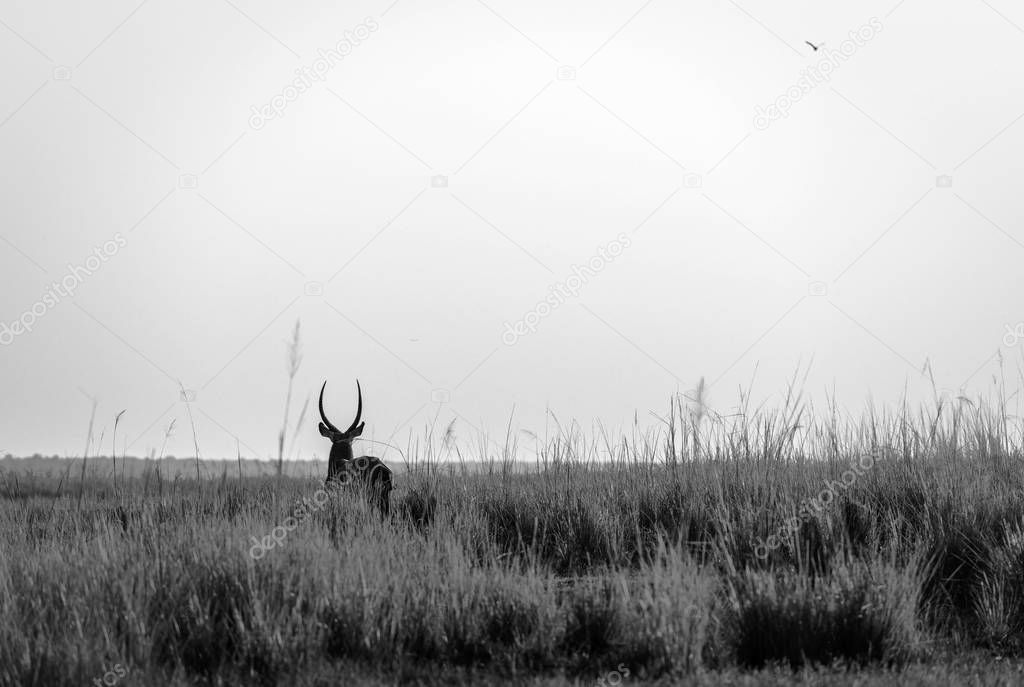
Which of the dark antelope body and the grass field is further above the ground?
the dark antelope body

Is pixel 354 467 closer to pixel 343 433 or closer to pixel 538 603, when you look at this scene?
pixel 343 433

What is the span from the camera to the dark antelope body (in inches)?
316

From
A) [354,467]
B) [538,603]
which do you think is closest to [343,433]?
[354,467]

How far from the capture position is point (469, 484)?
28.7 ft

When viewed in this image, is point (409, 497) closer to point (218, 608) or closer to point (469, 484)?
point (469, 484)

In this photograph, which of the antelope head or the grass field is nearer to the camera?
the grass field

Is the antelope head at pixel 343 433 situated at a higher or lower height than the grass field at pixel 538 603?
higher

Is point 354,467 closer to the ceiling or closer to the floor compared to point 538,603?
closer to the ceiling

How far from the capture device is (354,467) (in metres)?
8.16

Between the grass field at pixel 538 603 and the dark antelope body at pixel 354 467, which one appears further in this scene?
the dark antelope body at pixel 354 467

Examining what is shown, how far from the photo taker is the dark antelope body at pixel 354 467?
8.03 metres

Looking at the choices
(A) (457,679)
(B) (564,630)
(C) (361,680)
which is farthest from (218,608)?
(B) (564,630)

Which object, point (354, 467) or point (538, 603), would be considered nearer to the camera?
point (538, 603)

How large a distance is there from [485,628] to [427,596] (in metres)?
0.38
